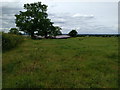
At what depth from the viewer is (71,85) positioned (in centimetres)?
461

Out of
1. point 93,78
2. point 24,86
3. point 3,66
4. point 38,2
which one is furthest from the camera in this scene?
point 38,2

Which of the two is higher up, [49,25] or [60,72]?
[49,25]

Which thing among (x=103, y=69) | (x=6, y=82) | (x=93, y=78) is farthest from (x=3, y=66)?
(x=103, y=69)

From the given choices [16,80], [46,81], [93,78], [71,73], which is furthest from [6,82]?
[93,78]

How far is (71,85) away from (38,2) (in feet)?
116

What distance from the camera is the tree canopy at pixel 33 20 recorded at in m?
35.1

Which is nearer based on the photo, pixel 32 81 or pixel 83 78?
pixel 32 81

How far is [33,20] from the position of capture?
36062 mm

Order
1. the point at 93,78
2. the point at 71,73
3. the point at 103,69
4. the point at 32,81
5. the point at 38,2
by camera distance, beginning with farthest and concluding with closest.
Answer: the point at 38,2 → the point at 103,69 → the point at 71,73 → the point at 93,78 → the point at 32,81

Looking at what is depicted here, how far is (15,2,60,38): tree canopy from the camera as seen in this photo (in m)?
35.1

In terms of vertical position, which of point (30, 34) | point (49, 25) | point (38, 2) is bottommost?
point (30, 34)

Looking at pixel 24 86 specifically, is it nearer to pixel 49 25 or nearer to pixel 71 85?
pixel 71 85

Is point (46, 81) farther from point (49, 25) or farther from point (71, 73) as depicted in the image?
point (49, 25)

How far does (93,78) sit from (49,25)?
3346 cm
